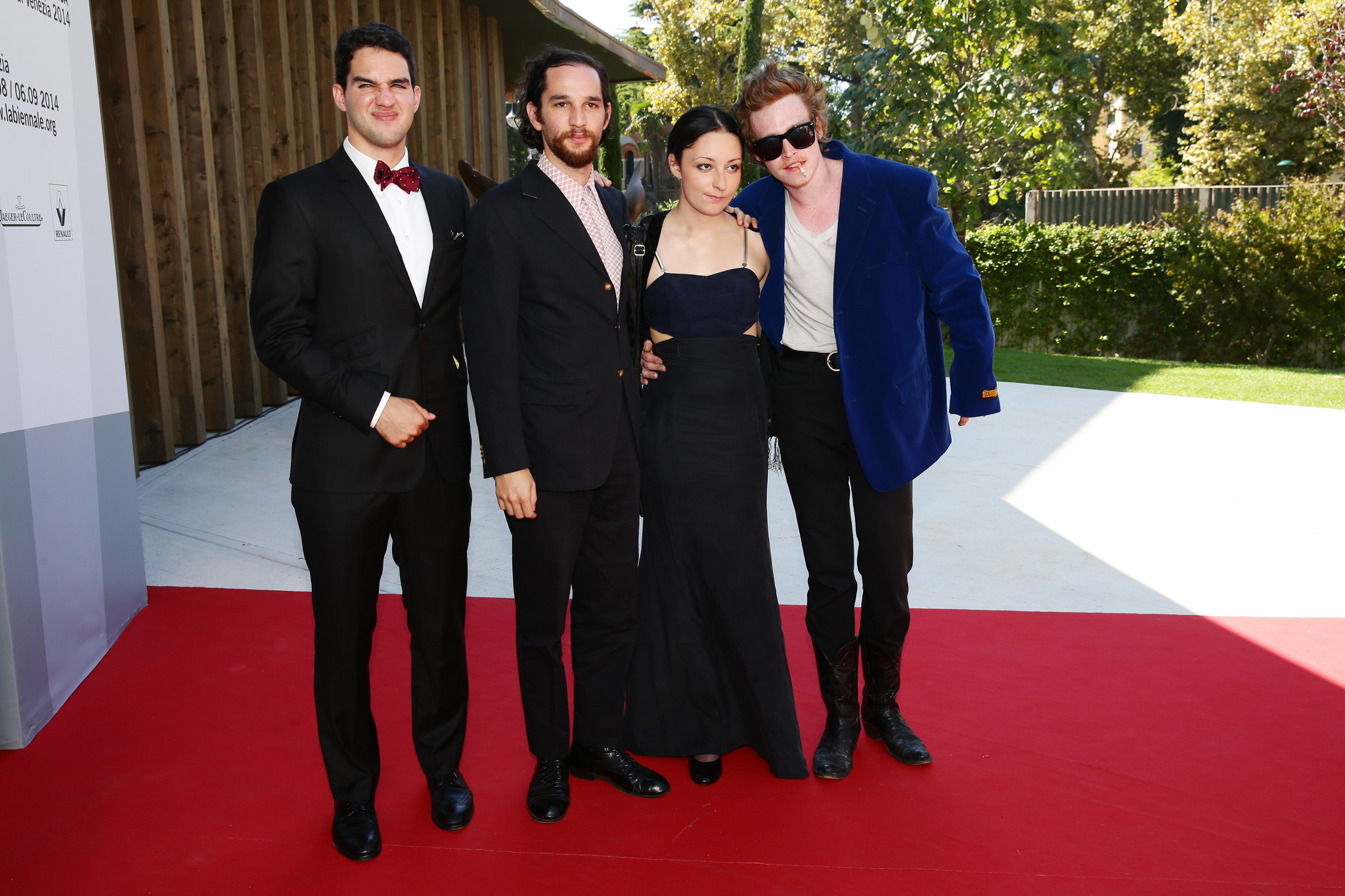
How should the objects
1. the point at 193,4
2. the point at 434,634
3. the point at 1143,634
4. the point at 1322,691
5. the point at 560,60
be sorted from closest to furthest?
1. the point at 560,60
2. the point at 434,634
3. the point at 1322,691
4. the point at 1143,634
5. the point at 193,4

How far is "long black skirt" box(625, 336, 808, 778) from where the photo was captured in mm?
2668

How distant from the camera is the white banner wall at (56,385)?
9.56ft

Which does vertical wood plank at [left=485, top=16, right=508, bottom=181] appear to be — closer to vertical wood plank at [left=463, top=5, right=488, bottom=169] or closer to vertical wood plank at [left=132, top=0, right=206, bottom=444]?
vertical wood plank at [left=463, top=5, right=488, bottom=169]

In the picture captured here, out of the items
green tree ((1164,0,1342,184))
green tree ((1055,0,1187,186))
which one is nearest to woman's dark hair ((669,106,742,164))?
green tree ((1164,0,1342,184))

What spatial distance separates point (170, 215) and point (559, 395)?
4.92 meters

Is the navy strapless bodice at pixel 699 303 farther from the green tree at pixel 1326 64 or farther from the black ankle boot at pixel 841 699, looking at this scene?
the green tree at pixel 1326 64

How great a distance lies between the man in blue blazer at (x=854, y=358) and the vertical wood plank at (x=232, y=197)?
501cm

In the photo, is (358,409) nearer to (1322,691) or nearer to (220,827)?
(220,827)

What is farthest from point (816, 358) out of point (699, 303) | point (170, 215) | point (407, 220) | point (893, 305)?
point (170, 215)

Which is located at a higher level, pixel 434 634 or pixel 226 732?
pixel 434 634

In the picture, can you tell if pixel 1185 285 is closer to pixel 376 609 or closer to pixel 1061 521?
pixel 1061 521

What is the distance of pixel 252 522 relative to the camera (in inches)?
202

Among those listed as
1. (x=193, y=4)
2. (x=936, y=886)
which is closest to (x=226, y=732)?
(x=936, y=886)

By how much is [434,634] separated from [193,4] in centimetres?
555
